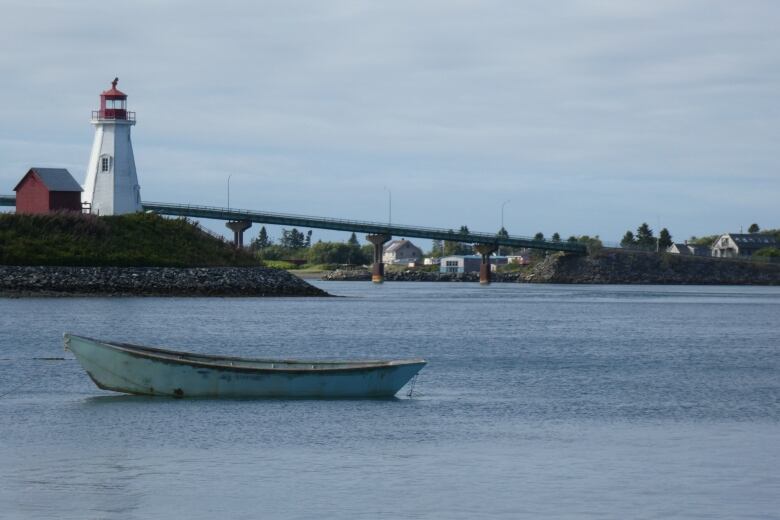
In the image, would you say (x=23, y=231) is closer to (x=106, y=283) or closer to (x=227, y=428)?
(x=106, y=283)

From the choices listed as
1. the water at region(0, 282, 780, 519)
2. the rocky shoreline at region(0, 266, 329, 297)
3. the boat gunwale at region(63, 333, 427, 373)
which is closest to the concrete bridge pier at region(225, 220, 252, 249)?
the rocky shoreline at region(0, 266, 329, 297)

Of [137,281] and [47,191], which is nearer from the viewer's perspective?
[137,281]

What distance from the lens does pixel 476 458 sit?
2989 cm

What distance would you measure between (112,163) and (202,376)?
82.9 m

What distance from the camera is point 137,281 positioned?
355 feet

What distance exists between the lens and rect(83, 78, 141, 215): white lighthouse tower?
117 metres

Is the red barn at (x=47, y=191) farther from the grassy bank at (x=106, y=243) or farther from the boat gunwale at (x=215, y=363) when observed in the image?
the boat gunwale at (x=215, y=363)

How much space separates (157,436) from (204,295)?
8460cm

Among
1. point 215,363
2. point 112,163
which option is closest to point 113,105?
point 112,163

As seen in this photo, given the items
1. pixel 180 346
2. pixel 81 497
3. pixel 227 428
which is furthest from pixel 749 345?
pixel 81 497

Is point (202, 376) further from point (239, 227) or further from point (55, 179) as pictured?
point (239, 227)

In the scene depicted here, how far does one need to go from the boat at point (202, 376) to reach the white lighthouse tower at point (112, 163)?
3175 inches

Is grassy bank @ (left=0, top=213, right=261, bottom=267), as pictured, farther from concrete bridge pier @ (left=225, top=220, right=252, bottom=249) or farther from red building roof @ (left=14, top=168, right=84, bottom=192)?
concrete bridge pier @ (left=225, top=220, right=252, bottom=249)

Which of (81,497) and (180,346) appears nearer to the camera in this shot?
(81,497)
